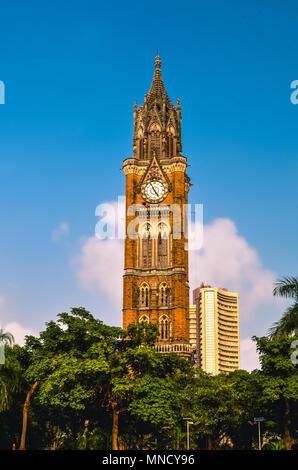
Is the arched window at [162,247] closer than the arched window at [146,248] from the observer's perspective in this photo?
Yes

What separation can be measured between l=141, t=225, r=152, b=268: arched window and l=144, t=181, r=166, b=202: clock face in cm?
484

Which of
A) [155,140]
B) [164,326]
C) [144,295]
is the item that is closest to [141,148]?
[155,140]

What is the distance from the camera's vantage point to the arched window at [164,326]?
3408 inches

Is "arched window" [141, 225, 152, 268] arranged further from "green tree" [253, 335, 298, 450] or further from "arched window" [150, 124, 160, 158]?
"green tree" [253, 335, 298, 450]

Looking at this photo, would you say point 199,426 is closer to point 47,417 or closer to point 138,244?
point 47,417

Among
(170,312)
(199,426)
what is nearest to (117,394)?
(199,426)

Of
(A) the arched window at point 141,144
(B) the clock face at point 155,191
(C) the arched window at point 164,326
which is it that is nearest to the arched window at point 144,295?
(C) the arched window at point 164,326

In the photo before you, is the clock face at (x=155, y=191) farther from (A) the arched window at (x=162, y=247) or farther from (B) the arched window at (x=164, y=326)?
(B) the arched window at (x=164, y=326)

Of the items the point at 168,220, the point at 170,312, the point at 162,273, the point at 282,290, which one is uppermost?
the point at 168,220

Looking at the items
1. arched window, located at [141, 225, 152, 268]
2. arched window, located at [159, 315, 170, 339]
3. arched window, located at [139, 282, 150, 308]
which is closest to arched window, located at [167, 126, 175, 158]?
arched window, located at [141, 225, 152, 268]

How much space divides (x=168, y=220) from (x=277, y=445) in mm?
50500

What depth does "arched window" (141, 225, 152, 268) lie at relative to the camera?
91125 millimetres
